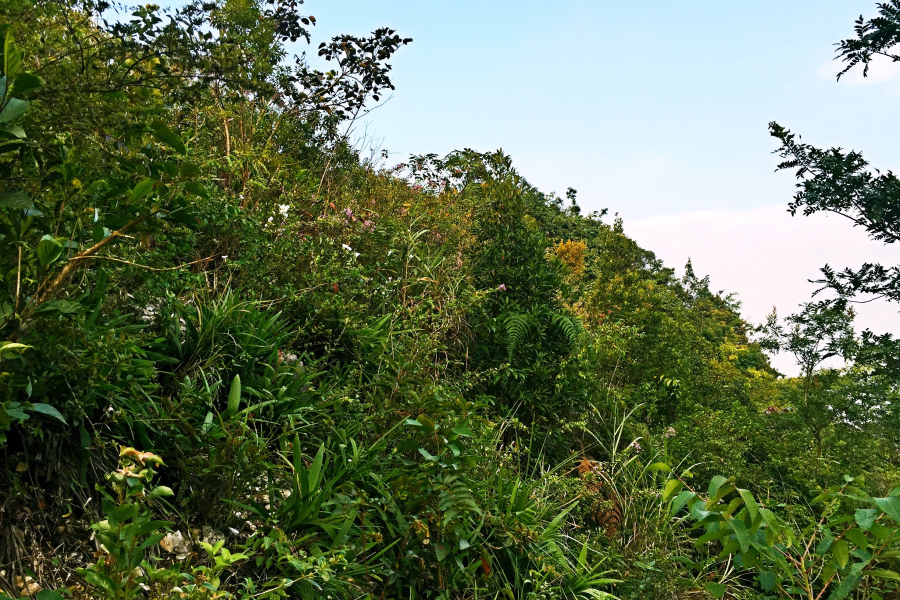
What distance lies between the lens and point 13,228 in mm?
1612

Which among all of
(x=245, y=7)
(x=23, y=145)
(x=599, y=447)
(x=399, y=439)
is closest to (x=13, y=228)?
(x=23, y=145)

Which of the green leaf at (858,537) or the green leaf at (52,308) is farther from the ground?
the green leaf at (858,537)

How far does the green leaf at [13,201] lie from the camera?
1.44 m

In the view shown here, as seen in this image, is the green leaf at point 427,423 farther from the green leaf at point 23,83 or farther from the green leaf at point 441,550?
the green leaf at point 23,83

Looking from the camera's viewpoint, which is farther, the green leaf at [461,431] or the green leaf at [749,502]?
the green leaf at [461,431]

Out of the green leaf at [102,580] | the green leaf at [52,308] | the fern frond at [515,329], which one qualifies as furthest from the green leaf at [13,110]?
the fern frond at [515,329]

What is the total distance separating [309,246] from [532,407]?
1.96 m

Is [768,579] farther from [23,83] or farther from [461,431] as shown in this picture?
[23,83]

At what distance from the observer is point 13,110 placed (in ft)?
4.37

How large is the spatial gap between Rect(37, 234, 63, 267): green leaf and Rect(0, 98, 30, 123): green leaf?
280 mm

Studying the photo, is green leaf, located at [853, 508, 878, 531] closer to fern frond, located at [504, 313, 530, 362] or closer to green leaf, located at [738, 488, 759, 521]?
green leaf, located at [738, 488, 759, 521]

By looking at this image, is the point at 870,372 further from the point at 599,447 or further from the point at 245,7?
the point at 245,7

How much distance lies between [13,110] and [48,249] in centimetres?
33

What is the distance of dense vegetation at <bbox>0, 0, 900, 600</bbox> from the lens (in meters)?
1.84
